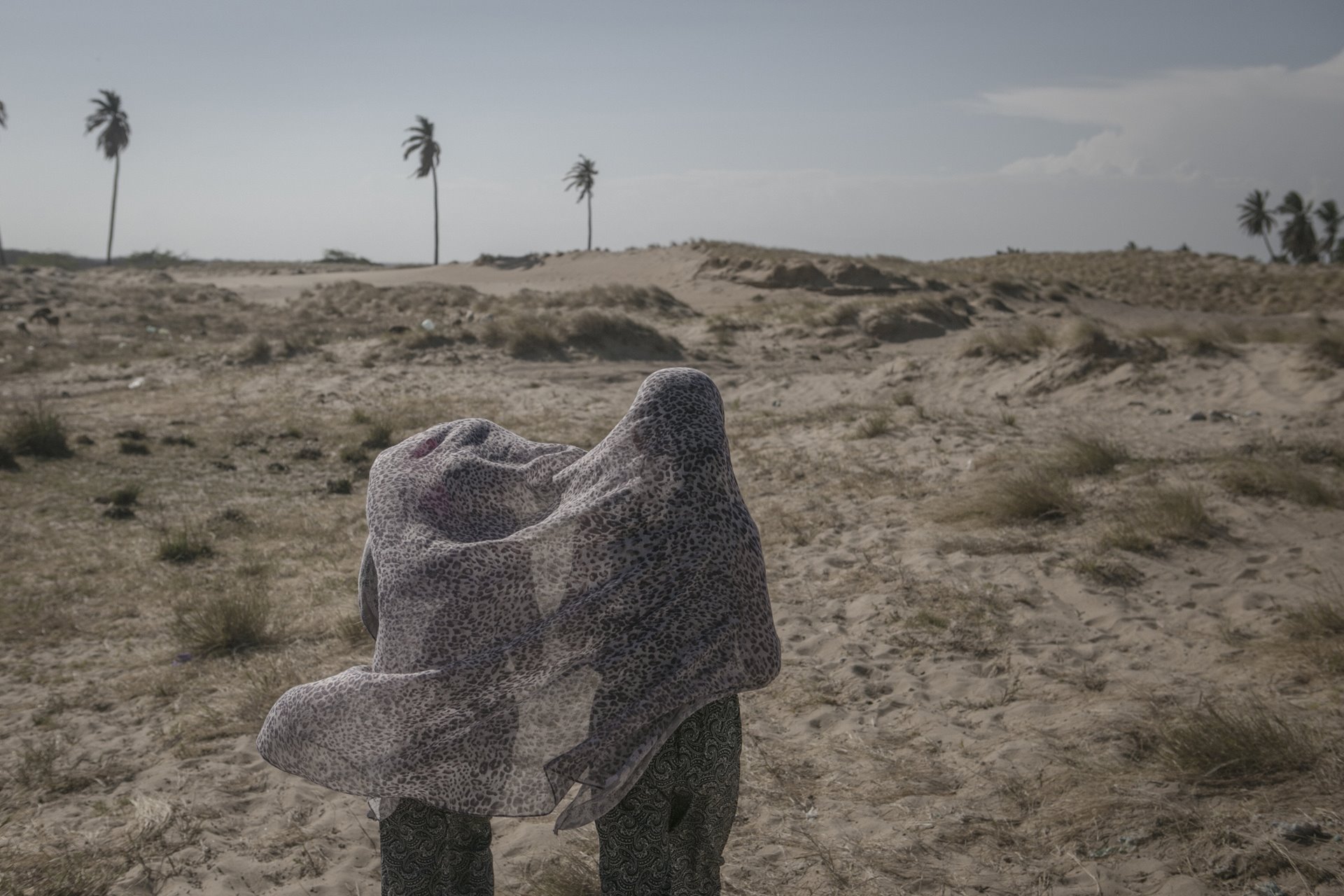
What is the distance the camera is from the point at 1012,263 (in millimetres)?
46812

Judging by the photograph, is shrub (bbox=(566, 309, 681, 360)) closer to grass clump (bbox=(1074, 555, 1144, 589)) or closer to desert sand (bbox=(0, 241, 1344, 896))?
desert sand (bbox=(0, 241, 1344, 896))

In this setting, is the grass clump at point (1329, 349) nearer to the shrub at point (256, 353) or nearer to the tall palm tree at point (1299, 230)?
the shrub at point (256, 353)

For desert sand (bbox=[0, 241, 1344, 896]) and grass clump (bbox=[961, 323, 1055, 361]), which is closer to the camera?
desert sand (bbox=[0, 241, 1344, 896])

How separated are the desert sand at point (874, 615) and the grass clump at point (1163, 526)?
30mm

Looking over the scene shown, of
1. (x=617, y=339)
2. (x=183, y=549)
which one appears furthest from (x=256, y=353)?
(x=183, y=549)

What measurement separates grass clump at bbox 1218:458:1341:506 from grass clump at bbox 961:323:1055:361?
5.47m

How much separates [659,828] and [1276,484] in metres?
6.06

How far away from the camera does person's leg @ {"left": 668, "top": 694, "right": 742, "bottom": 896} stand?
196cm

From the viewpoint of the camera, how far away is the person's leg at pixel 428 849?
2.05 m

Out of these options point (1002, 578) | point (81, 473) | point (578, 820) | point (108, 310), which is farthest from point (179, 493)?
point (108, 310)

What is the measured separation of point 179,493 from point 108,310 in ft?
61.2

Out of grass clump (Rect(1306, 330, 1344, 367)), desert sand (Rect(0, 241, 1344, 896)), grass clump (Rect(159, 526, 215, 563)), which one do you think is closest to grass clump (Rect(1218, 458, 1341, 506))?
desert sand (Rect(0, 241, 1344, 896))

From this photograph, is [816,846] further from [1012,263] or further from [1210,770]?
[1012,263]

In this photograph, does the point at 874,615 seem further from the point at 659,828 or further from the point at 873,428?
the point at 873,428
